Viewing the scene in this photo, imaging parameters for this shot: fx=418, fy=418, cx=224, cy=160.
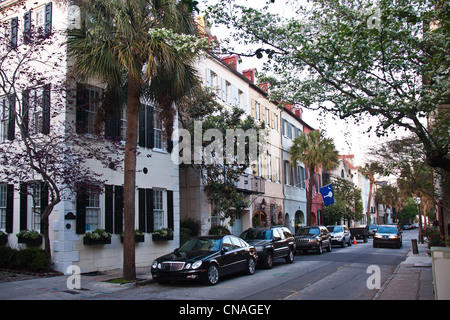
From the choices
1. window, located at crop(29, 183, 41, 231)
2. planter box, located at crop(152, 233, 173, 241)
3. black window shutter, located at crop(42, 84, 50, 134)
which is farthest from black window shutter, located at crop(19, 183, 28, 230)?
planter box, located at crop(152, 233, 173, 241)

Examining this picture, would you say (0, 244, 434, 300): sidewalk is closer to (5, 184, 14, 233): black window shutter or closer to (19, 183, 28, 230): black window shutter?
(19, 183, 28, 230): black window shutter

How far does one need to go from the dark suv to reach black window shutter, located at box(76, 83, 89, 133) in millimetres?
7886

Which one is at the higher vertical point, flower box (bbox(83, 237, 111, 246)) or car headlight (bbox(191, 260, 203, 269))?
flower box (bbox(83, 237, 111, 246))

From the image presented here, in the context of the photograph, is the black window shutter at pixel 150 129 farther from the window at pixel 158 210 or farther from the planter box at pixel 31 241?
the planter box at pixel 31 241

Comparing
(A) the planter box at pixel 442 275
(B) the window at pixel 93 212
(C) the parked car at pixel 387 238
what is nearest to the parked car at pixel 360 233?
(C) the parked car at pixel 387 238

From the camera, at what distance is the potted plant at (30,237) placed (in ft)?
47.3

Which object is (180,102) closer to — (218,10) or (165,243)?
(218,10)

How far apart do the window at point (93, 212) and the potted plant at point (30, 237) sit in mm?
1598

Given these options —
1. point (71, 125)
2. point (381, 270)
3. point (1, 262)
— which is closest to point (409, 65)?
point (381, 270)

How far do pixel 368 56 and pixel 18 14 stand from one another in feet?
45.8

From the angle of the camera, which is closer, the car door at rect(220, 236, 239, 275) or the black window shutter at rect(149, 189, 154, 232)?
the car door at rect(220, 236, 239, 275)

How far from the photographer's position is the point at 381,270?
52.1ft

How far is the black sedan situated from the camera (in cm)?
1180

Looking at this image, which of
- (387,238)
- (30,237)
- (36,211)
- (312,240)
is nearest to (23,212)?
(36,211)
